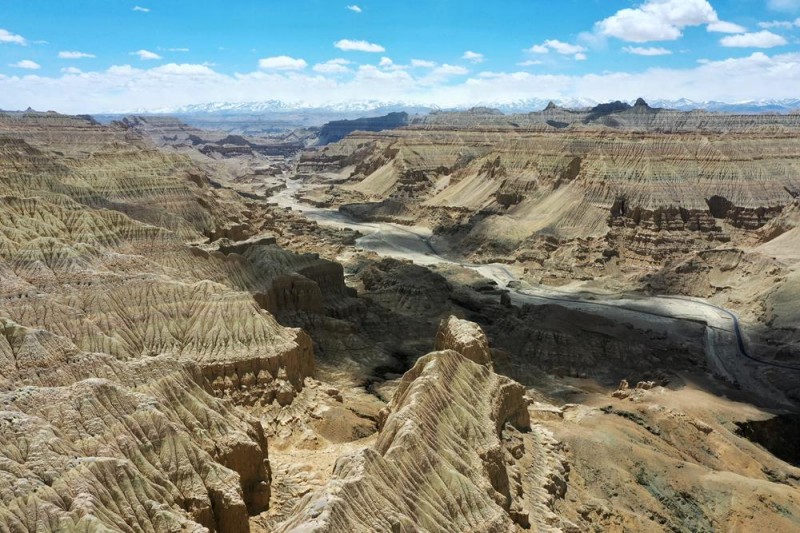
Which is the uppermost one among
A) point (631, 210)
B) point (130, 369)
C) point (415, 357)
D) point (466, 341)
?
point (130, 369)

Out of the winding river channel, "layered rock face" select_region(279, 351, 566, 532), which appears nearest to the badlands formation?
"layered rock face" select_region(279, 351, 566, 532)

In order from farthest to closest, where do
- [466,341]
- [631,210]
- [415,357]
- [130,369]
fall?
[631,210] → [415,357] → [466,341] → [130,369]

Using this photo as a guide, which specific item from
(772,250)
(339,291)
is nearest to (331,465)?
(339,291)

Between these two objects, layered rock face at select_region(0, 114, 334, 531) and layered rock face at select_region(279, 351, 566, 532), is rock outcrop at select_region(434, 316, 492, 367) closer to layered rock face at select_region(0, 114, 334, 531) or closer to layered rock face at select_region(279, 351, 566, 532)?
layered rock face at select_region(279, 351, 566, 532)

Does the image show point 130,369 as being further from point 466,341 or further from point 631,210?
point 631,210

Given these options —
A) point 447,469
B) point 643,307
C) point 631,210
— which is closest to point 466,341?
point 447,469

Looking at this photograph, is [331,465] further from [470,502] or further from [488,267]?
[488,267]
